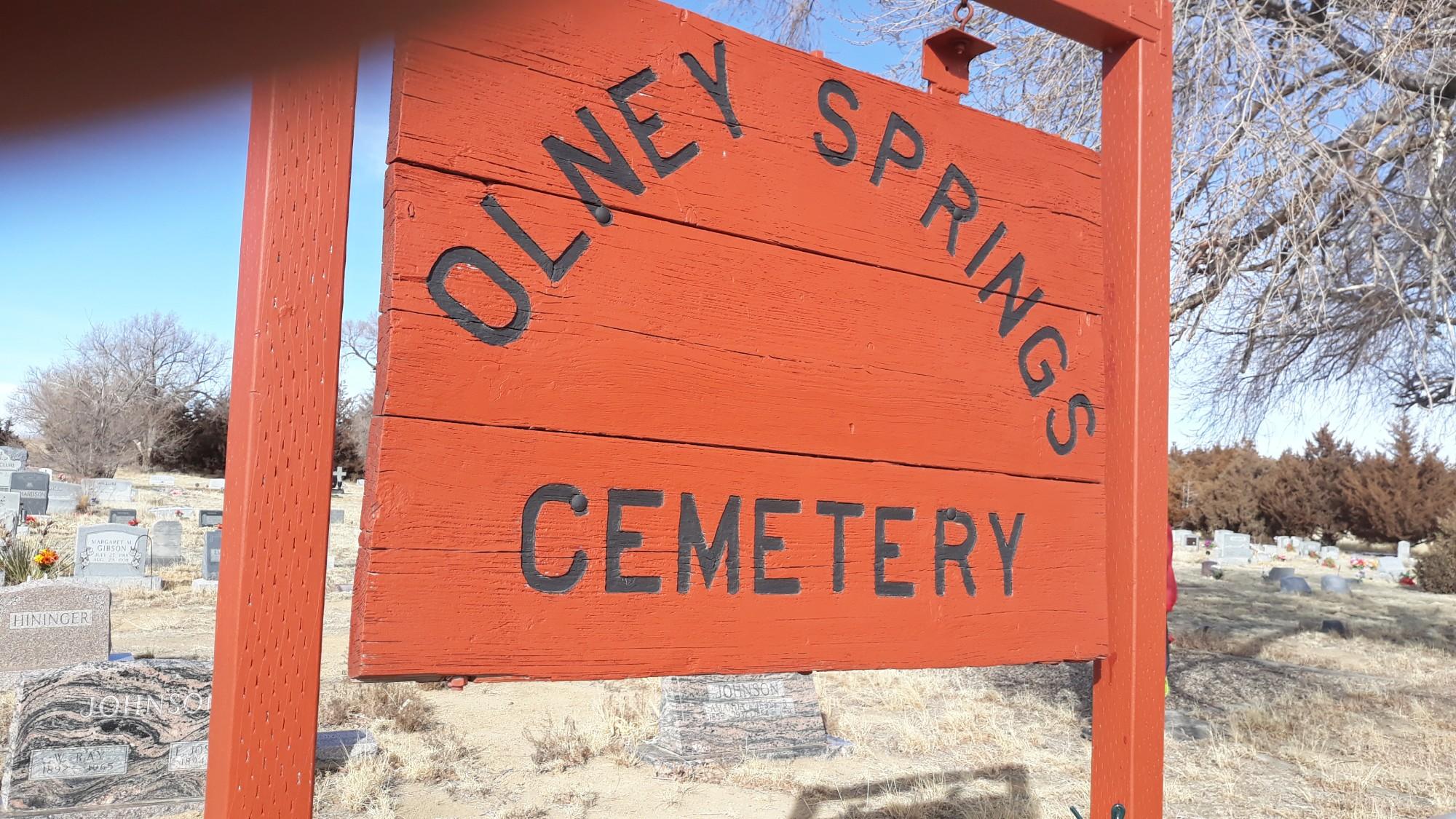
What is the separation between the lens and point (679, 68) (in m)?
1.53

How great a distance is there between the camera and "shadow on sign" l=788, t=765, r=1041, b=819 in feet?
16.1

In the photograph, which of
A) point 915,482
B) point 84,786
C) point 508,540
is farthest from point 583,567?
point 84,786

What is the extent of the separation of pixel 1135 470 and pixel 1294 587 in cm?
1792

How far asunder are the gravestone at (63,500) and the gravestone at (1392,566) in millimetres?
27206

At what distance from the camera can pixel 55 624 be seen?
7406 millimetres

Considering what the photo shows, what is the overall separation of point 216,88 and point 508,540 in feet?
3.11

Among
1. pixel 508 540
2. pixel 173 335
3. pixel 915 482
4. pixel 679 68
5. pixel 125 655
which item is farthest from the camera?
pixel 173 335

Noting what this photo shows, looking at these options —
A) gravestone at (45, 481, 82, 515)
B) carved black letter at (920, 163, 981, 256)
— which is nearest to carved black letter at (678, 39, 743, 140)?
carved black letter at (920, 163, 981, 256)

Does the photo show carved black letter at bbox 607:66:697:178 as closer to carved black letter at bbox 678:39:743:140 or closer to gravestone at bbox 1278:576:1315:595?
carved black letter at bbox 678:39:743:140

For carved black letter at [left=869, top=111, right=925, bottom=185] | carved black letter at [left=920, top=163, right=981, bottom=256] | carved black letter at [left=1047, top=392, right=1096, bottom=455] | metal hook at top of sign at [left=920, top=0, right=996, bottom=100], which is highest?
metal hook at top of sign at [left=920, top=0, right=996, bottom=100]

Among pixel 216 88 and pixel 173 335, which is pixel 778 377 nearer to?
pixel 216 88

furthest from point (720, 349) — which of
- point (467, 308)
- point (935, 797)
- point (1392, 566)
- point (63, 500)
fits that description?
point (1392, 566)

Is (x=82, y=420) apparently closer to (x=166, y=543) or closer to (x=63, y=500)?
(x=63, y=500)

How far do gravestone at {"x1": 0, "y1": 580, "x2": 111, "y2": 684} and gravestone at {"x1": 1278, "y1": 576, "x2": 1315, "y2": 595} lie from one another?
55.7 feet
